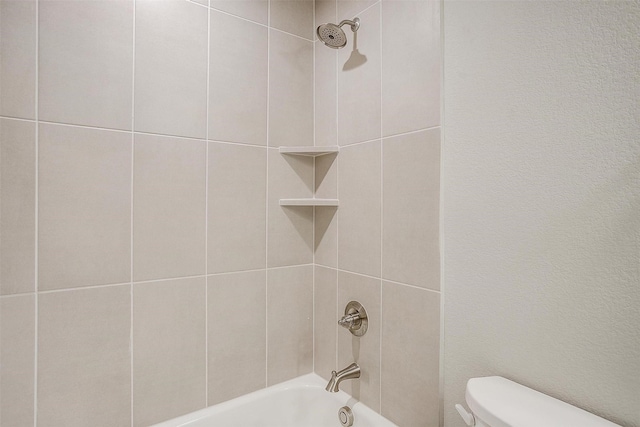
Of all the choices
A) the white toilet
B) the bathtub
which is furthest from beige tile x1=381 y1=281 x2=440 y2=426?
the white toilet

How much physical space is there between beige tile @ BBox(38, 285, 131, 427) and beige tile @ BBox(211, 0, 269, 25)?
42.8 inches

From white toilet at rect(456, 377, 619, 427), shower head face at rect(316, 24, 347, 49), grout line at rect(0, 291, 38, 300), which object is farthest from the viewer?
shower head face at rect(316, 24, 347, 49)

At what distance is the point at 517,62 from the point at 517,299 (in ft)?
1.92

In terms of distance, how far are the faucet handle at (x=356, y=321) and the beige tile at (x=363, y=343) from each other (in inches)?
0.6

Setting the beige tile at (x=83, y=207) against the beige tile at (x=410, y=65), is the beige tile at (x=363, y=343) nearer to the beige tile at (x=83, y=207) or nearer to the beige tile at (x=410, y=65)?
the beige tile at (x=410, y=65)

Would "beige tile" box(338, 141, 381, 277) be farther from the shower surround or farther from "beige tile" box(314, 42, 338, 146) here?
"beige tile" box(314, 42, 338, 146)

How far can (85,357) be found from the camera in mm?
1007

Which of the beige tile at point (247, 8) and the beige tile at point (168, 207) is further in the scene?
the beige tile at point (247, 8)

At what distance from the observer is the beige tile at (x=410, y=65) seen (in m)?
0.99

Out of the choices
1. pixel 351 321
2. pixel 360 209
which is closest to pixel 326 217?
pixel 360 209

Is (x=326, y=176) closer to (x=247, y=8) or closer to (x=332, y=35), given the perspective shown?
(x=332, y=35)

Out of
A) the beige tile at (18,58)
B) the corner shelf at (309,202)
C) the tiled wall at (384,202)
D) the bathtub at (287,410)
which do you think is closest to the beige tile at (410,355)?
the tiled wall at (384,202)

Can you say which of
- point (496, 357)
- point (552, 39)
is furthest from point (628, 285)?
point (552, 39)

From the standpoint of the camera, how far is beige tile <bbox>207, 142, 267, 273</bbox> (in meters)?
1.23
